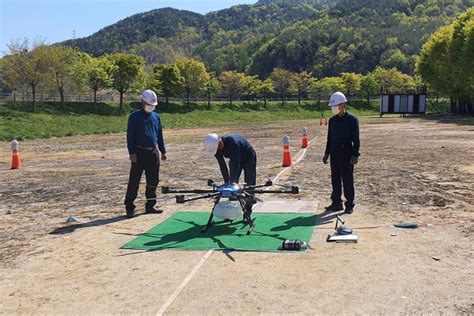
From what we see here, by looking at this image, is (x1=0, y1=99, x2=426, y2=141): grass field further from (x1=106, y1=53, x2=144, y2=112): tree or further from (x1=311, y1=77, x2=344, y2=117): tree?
(x1=311, y1=77, x2=344, y2=117): tree

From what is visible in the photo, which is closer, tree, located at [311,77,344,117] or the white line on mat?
the white line on mat

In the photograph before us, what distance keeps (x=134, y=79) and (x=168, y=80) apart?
6.77 m

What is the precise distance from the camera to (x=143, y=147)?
30.2ft

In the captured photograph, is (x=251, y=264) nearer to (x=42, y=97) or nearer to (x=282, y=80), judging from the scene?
(x=42, y=97)

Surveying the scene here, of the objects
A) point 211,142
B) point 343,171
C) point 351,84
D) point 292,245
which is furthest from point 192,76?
point 292,245

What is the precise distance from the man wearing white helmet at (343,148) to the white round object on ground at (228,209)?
7.49 ft

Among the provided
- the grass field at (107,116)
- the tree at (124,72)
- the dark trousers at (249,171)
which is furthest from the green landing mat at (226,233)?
the tree at (124,72)

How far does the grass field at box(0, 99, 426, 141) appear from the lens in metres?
42.5

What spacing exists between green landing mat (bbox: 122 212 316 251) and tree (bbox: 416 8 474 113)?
144ft

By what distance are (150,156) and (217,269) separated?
146 inches

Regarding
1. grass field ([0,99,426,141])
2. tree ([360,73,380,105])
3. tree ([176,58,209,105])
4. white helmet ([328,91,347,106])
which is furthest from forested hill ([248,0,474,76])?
white helmet ([328,91,347,106])

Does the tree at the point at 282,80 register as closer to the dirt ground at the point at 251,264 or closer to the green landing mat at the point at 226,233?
the dirt ground at the point at 251,264

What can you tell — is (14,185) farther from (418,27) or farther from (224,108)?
(418,27)

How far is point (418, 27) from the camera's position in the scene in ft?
587
